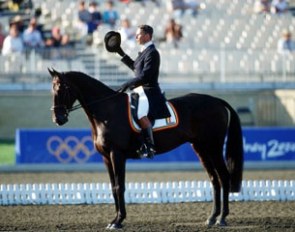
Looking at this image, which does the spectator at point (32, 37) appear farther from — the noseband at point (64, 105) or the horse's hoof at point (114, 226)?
the horse's hoof at point (114, 226)

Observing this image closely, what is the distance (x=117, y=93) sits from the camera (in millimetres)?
11594

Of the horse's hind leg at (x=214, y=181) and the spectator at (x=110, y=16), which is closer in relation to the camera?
the horse's hind leg at (x=214, y=181)

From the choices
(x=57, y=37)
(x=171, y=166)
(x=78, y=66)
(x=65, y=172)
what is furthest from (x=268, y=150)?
(x=57, y=37)

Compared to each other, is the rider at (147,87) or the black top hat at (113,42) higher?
the black top hat at (113,42)

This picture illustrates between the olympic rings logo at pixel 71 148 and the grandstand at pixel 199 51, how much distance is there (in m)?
4.34

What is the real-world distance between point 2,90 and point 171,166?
22.3 feet

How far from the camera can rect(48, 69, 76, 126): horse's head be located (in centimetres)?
1115

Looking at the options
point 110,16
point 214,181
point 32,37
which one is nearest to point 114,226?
point 214,181

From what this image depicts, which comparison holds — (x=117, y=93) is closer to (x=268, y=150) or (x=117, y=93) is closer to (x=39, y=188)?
Answer: (x=39, y=188)

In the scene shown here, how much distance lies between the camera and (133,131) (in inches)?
453

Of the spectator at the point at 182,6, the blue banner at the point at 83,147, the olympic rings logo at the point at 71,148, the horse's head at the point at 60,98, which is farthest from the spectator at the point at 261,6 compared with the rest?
the horse's head at the point at 60,98

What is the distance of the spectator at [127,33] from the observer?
2400 centimetres

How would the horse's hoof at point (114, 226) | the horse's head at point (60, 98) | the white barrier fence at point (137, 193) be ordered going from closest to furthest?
the horse's hoof at point (114, 226), the horse's head at point (60, 98), the white barrier fence at point (137, 193)

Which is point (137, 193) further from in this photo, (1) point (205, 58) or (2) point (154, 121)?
(1) point (205, 58)
